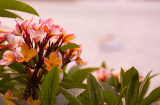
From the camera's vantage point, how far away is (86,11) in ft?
15.8

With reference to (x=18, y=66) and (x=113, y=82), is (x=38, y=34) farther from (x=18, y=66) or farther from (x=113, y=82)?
(x=113, y=82)

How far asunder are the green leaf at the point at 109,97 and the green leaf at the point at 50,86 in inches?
3.1

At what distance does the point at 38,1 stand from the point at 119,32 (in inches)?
76.8

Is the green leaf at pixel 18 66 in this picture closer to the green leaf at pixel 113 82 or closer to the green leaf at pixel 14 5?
the green leaf at pixel 14 5

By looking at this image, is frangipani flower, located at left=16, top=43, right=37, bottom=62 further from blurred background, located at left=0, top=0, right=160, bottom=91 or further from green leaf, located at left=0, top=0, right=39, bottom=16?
blurred background, located at left=0, top=0, right=160, bottom=91

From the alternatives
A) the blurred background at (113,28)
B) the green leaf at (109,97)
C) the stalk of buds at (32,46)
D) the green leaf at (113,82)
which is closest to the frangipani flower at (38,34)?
the stalk of buds at (32,46)

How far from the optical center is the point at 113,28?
158 inches

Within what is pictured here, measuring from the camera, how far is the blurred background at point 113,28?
300cm

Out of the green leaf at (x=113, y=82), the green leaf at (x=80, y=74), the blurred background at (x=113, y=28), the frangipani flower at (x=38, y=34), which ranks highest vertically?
the frangipani flower at (x=38, y=34)

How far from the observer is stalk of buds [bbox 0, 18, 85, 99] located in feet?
1.22

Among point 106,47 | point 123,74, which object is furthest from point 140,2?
point 123,74

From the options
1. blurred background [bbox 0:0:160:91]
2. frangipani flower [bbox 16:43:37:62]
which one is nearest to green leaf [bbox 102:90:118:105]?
frangipani flower [bbox 16:43:37:62]

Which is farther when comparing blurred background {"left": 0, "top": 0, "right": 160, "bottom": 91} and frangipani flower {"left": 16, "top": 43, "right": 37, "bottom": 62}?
blurred background {"left": 0, "top": 0, "right": 160, "bottom": 91}

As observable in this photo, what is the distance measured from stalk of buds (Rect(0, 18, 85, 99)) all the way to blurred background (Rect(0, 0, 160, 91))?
193 centimetres
